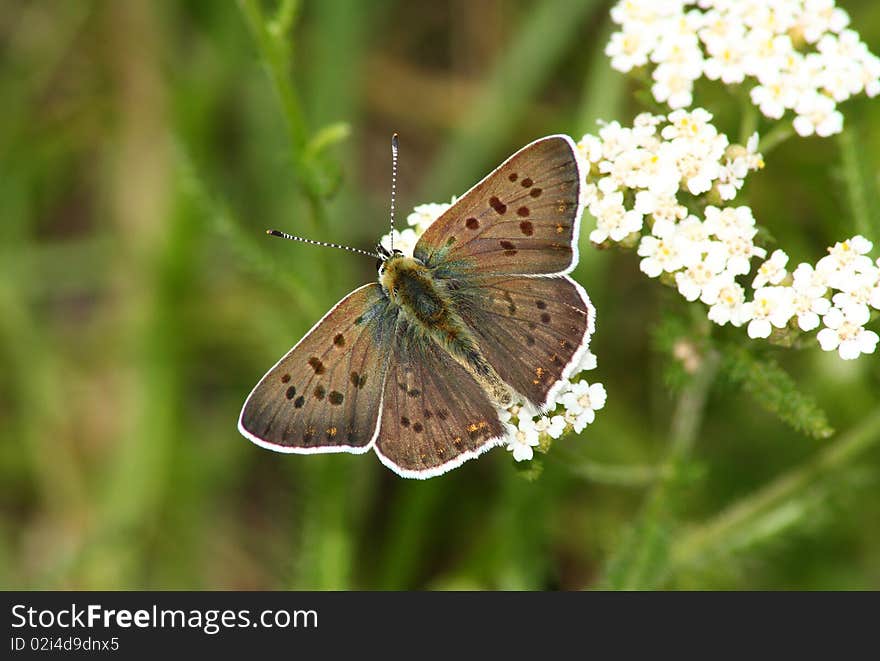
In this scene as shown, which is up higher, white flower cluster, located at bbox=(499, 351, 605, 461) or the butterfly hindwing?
the butterfly hindwing

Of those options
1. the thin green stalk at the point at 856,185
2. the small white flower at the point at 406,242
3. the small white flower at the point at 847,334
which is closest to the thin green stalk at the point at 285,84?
the small white flower at the point at 406,242

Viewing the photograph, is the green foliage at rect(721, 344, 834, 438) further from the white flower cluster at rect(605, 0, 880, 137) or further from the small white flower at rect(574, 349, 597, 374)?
the white flower cluster at rect(605, 0, 880, 137)

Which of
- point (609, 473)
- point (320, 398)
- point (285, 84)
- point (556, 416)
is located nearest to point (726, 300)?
point (556, 416)

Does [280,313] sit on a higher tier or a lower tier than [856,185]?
higher

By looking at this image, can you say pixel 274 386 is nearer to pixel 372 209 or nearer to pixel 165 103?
pixel 372 209

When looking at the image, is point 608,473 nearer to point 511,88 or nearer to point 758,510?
point 758,510

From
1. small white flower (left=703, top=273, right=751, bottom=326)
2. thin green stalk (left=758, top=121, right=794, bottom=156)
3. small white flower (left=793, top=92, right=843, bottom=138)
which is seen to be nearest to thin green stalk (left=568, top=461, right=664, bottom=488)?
small white flower (left=703, top=273, right=751, bottom=326)
